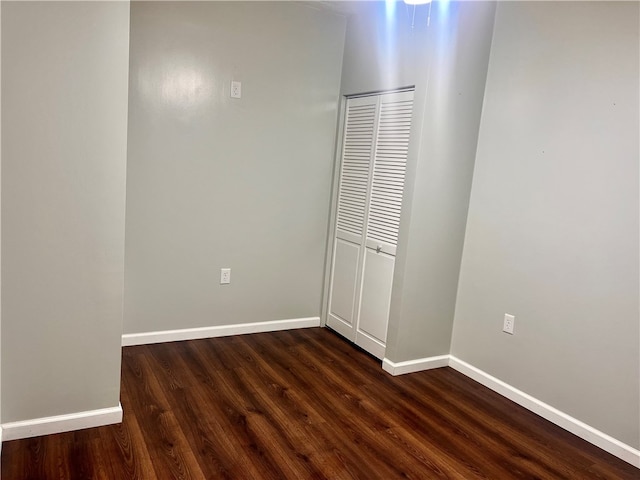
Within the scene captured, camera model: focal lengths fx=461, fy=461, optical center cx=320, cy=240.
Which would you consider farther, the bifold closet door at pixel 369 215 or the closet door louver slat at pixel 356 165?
the closet door louver slat at pixel 356 165

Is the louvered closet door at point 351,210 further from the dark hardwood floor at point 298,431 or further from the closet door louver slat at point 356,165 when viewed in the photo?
the dark hardwood floor at point 298,431

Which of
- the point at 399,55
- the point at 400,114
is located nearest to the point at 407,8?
the point at 399,55

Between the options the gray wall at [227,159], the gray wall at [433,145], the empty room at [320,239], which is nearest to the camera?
the empty room at [320,239]

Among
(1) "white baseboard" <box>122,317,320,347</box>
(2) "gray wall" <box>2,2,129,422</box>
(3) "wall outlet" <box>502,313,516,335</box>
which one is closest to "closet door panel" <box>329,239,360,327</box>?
(1) "white baseboard" <box>122,317,320,347</box>

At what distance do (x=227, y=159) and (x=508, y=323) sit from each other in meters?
2.08

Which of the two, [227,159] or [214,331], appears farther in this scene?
[214,331]

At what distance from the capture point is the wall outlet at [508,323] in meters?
2.74

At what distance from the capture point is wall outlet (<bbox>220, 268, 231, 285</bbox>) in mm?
3258

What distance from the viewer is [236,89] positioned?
3.08 meters

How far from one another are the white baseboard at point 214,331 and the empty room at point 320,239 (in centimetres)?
2

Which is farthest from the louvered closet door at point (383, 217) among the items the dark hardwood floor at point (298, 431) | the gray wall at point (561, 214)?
the gray wall at point (561, 214)

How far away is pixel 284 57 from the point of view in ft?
10.5

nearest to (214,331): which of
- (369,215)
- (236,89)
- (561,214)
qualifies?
(369,215)

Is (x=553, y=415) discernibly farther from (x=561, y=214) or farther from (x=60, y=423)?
(x=60, y=423)
